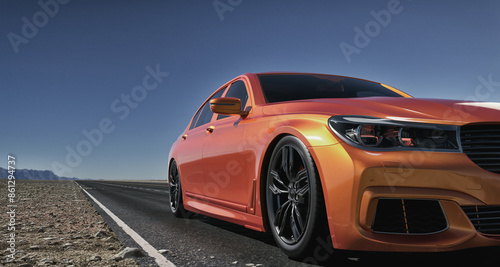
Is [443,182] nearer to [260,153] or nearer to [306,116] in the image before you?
[306,116]

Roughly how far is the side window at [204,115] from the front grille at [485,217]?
339 centimetres

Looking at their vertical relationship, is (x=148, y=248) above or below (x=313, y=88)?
below

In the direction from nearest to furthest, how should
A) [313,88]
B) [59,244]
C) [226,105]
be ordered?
[226,105] < [59,244] < [313,88]

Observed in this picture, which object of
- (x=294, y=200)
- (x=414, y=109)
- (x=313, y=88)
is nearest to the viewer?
(x=414, y=109)

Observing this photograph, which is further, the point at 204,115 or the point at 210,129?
the point at 204,115

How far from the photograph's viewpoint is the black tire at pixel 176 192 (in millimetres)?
6129

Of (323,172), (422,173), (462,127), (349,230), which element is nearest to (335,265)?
(349,230)

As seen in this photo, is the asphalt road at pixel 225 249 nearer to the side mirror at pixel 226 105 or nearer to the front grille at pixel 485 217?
the front grille at pixel 485 217

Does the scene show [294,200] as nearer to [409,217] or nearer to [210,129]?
[409,217]

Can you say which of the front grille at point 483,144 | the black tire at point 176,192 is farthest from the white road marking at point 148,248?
the front grille at point 483,144

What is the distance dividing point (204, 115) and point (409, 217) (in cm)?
364

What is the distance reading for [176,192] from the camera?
20.7 ft

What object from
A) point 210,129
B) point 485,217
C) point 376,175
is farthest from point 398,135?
point 210,129

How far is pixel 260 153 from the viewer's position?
11.3 ft
